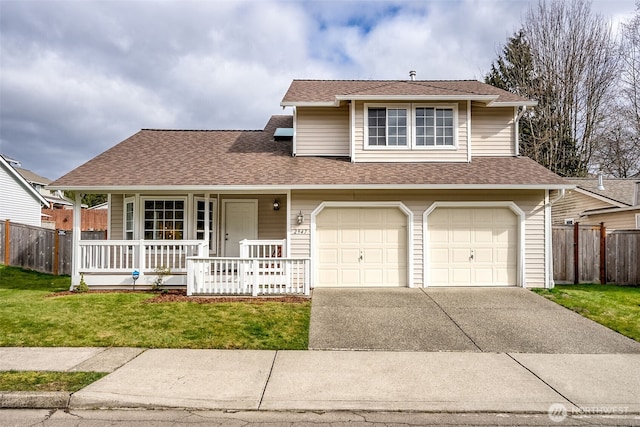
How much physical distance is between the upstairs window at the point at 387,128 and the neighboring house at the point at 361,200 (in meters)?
0.03

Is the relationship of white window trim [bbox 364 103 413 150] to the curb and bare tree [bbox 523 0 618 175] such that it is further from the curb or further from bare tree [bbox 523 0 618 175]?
bare tree [bbox 523 0 618 175]

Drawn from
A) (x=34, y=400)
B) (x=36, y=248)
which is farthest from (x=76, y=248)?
(x=34, y=400)

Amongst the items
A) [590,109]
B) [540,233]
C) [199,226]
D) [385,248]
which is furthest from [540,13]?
[199,226]

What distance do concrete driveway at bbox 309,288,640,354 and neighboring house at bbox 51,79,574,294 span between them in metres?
1.12

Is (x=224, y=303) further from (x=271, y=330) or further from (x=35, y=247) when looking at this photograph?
(x=35, y=247)

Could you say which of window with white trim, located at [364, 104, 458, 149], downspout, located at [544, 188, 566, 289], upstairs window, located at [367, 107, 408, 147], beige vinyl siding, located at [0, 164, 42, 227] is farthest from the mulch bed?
beige vinyl siding, located at [0, 164, 42, 227]

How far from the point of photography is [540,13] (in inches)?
995

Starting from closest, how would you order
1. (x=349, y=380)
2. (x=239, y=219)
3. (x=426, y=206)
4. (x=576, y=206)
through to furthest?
(x=349, y=380) < (x=426, y=206) < (x=239, y=219) < (x=576, y=206)

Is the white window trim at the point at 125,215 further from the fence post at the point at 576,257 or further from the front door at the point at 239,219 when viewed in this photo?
the fence post at the point at 576,257

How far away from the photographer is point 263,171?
36.3 ft

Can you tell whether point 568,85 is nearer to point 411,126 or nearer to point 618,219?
point 618,219

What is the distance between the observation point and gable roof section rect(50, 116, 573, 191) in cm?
1022

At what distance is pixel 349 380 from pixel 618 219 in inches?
709

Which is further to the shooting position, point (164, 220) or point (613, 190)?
point (613, 190)
